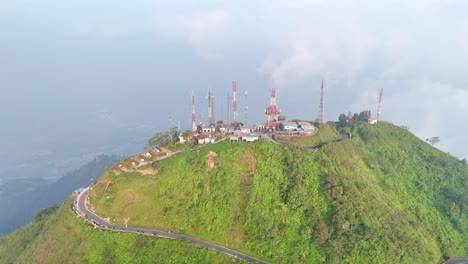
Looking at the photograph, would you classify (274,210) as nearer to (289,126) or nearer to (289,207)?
(289,207)

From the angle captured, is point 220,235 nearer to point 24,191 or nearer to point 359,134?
point 359,134

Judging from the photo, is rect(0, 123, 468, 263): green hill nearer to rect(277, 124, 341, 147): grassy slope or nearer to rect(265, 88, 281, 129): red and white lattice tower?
rect(277, 124, 341, 147): grassy slope

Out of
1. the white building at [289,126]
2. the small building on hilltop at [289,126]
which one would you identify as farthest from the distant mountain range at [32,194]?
the small building on hilltop at [289,126]

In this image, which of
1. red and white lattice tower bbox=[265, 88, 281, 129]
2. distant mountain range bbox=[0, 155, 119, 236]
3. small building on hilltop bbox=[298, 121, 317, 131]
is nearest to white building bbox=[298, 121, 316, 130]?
small building on hilltop bbox=[298, 121, 317, 131]

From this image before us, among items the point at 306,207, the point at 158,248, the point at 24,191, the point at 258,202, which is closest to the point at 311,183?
the point at 306,207

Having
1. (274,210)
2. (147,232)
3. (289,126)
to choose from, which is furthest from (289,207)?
(147,232)

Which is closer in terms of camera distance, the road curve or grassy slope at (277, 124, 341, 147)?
the road curve
